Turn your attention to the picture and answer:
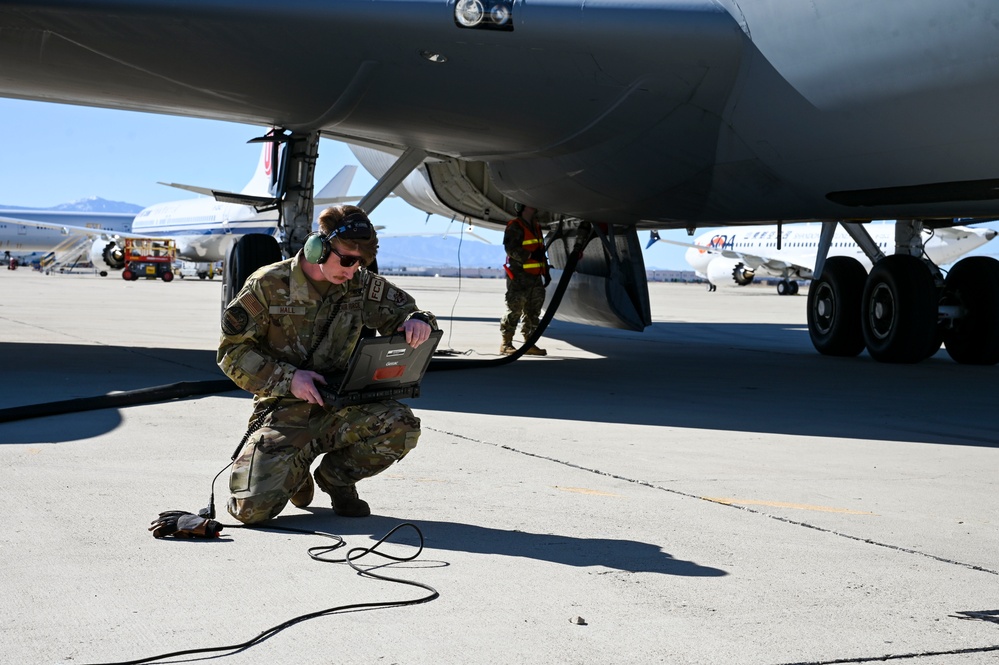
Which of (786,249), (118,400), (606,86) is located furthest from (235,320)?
(786,249)

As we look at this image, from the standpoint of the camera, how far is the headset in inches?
166

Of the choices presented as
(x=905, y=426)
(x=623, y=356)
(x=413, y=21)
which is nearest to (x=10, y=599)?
(x=413, y=21)

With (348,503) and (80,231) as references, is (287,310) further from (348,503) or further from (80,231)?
(80,231)

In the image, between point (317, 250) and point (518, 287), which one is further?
point (518, 287)

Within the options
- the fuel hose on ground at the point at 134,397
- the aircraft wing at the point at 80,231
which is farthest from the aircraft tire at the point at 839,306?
the aircraft wing at the point at 80,231

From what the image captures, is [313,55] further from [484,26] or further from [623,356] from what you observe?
[623,356]

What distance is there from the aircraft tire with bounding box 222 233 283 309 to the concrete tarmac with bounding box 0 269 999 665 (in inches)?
48.3

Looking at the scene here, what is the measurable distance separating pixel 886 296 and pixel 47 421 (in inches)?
346

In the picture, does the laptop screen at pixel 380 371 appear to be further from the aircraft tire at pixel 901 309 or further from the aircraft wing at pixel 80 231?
the aircraft wing at pixel 80 231

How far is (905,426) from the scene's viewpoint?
7270 millimetres

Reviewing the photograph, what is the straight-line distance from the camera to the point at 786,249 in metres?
53.9

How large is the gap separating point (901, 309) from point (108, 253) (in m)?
51.6

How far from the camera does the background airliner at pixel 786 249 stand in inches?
1911

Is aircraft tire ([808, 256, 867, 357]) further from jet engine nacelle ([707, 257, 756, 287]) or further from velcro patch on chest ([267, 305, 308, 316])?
jet engine nacelle ([707, 257, 756, 287])
